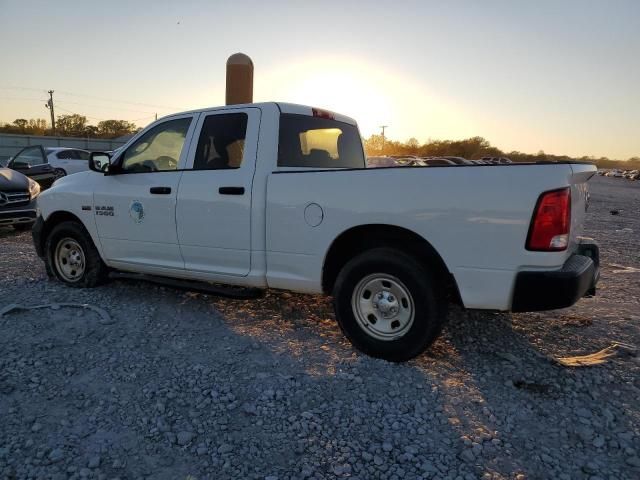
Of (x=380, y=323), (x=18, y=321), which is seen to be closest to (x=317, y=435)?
(x=380, y=323)

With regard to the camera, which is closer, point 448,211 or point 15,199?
point 448,211

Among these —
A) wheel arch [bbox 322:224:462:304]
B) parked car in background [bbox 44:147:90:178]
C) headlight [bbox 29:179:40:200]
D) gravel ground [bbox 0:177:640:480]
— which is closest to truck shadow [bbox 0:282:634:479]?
gravel ground [bbox 0:177:640:480]

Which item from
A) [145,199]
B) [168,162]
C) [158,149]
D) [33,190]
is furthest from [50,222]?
[33,190]

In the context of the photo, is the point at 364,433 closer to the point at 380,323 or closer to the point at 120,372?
the point at 380,323

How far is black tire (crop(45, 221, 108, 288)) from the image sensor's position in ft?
16.9

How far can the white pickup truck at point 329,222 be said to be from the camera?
119 inches

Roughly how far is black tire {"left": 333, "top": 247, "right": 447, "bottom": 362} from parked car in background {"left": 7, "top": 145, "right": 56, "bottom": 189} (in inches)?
404

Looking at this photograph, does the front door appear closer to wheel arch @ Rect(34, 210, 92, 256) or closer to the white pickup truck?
the white pickup truck

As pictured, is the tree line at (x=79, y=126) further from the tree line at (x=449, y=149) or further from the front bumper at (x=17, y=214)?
the front bumper at (x=17, y=214)

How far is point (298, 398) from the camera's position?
120 inches

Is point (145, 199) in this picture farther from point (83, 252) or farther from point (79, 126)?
point (79, 126)

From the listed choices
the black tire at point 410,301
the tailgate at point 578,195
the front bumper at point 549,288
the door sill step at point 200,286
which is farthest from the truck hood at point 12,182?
the tailgate at point 578,195

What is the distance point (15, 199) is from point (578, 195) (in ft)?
28.7

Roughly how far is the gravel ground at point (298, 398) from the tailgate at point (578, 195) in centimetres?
101
